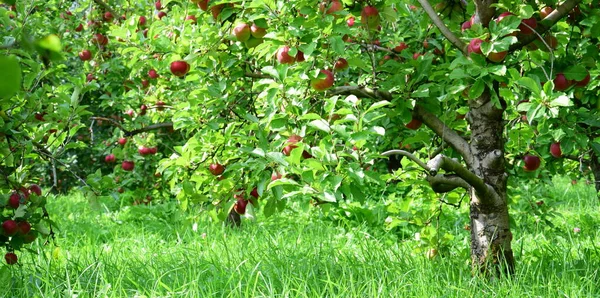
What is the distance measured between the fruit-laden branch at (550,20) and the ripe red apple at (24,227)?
1985mm

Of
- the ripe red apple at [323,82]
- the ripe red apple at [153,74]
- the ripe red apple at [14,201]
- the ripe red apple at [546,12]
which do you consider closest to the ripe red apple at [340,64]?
the ripe red apple at [323,82]

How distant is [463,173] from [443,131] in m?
0.29

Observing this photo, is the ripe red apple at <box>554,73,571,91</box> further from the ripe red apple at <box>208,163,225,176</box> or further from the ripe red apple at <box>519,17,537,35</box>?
the ripe red apple at <box>208,163,225,176</box>

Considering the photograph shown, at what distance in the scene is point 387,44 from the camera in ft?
11.1

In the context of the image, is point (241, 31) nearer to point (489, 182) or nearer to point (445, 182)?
point (445, 182)

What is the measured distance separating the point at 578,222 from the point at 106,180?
396 centimetres

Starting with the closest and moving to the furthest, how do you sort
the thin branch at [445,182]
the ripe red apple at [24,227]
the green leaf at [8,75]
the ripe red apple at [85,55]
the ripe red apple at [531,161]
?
the green leaf at [8,75], the thin branch at [445,182], the ripe red apple at [24,227], the ripe red apple at [531,161], the ripe red apple at [85,55]

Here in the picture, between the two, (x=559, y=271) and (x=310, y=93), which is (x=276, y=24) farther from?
(x=559, y=271)

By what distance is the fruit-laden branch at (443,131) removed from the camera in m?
2.60

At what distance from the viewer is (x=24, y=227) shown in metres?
2.53

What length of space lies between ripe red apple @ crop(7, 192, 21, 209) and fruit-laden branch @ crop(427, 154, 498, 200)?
61.6 inches

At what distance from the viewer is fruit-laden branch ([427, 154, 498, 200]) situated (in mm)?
2178

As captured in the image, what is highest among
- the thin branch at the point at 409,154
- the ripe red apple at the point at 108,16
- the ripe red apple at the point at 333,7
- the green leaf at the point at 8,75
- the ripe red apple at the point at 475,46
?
the green leaf at the point at 8,75

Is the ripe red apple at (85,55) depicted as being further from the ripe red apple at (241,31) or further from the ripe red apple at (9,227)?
the ripe red apple at (241,31)
